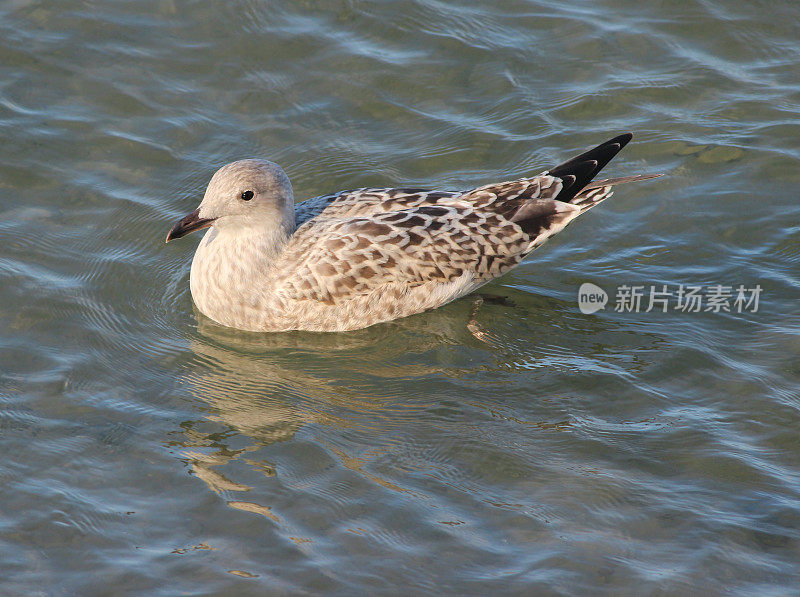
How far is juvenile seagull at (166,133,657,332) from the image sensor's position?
8.09 meters

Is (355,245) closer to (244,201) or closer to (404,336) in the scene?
(404,336)

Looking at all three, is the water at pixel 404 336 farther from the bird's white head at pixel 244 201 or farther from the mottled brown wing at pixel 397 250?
the bird's white head at pixel 244 201

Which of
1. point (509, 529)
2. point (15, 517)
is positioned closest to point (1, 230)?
point (15, 517)

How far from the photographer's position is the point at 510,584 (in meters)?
5.65

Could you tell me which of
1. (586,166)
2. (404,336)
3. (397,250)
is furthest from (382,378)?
(586,166)

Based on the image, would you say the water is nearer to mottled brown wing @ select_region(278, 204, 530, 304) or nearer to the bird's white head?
mottled brown wing @ select_region(278, 204, 530, 304)

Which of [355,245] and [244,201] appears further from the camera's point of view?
[355,245]

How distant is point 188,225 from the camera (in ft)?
25.4

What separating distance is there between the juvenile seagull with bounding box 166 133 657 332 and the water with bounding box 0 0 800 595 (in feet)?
0.76

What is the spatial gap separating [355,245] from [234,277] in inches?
38.1

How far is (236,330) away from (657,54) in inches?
219

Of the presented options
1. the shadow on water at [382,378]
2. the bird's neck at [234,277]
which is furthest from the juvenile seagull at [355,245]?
the shadow on water at [382,378]

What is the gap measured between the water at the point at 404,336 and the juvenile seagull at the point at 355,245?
0.76 feet

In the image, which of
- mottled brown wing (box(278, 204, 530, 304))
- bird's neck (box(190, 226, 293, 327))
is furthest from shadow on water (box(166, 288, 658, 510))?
mottled brown wing (box(278, 204, 530, 304))
